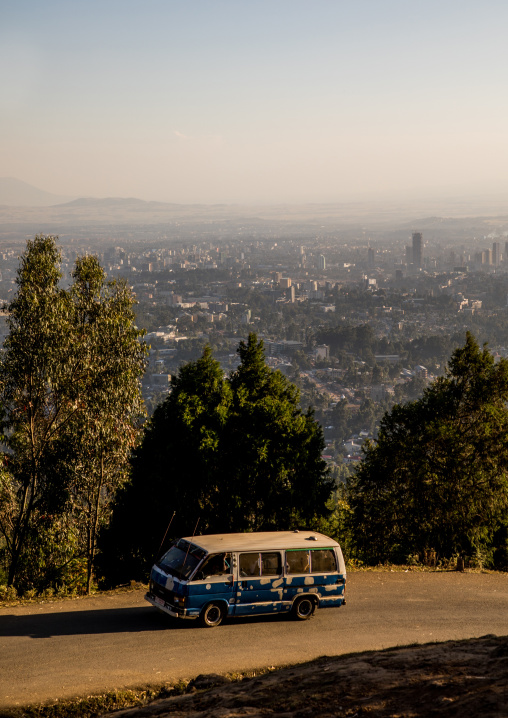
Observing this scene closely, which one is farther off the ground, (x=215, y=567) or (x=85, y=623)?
(x=215, y=567)

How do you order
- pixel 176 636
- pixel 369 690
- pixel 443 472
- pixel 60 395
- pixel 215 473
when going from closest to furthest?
pixel 369 690, pixel 176 636, pixel 60 395, pixel 215 473, pixel 443 472

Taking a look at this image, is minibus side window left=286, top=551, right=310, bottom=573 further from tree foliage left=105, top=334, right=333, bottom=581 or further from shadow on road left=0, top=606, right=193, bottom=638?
tree foliage left=105, top=334, right=333, bottom=581

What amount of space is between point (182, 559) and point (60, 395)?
17.4ft

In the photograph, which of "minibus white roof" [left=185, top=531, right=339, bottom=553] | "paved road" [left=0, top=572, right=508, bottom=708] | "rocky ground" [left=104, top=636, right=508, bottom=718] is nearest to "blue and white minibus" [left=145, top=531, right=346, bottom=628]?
"minibus white roof" [left=185, top=531, right=339, bottom=553]

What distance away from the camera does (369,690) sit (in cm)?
604

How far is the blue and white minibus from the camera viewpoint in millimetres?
8625

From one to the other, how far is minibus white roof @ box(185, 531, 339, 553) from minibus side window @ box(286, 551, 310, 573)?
0.10 m

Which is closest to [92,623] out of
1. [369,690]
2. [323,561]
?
[323,561]

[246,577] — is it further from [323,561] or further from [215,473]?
[215,473]

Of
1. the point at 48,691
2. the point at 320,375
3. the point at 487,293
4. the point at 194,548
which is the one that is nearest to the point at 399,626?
the point at 194,548

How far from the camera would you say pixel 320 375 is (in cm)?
11731

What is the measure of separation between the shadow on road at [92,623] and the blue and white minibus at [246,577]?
288 mm

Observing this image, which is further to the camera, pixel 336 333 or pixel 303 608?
pixel 336 333

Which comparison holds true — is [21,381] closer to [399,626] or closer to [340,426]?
[399,626]
